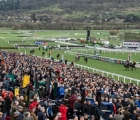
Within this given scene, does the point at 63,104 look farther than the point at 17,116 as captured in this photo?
Yes

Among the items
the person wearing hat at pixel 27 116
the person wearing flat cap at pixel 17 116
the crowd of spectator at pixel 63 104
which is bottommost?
the crowd of spectator at pixel 63 104

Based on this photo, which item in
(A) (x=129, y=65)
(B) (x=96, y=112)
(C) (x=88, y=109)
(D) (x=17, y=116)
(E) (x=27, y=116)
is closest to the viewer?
(E) (x=27, y=116)

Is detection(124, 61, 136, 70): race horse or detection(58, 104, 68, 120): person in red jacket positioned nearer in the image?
detection(58, 104, 68, 120): person in red jacket

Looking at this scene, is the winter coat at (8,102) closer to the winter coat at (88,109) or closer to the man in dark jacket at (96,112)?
the winter coat at (88,109)

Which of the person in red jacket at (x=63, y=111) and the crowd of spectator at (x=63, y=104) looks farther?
the person in red jacket at (x=63, y=111)

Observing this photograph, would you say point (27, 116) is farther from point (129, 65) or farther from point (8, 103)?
point (129, 65)

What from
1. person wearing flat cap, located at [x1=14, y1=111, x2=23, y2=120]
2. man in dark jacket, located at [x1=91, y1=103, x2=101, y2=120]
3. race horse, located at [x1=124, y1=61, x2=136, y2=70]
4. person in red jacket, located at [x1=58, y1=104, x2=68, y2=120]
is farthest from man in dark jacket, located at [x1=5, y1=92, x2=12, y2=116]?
race horse, located at [x1=124, y1=61, x2=136, y2=70]

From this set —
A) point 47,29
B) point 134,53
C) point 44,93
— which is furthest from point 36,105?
point 47,29

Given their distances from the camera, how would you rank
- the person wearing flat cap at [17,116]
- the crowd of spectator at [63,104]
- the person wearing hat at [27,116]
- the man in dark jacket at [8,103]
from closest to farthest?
1. the person wearing hat at [27,116]
2. the person wearing flat cap at [17,116]
3. the crowd of spectator at [63,104]
4. the man in dark jacket at [8,103]

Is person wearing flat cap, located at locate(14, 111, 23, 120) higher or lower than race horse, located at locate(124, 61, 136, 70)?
higher

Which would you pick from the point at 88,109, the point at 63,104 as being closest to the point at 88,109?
the point at 88,109

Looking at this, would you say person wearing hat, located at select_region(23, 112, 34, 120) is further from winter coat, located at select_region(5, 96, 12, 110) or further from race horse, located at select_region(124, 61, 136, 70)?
race horse, located at select_region(124, 61, 136, 70)

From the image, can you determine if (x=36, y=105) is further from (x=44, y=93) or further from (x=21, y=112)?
(x=44, y=93)

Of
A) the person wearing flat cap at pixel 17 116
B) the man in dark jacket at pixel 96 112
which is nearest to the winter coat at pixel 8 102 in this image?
the person wearing flat cap at pixel 17 116
